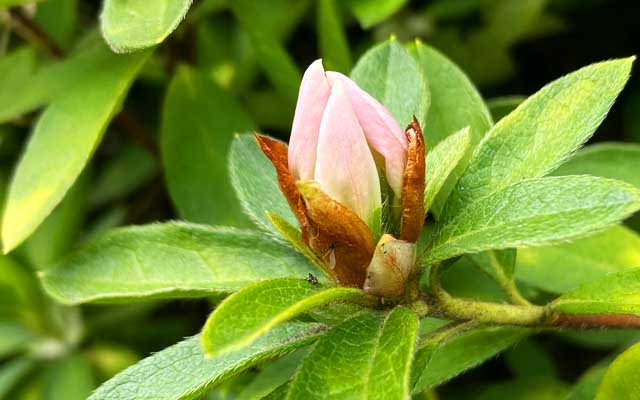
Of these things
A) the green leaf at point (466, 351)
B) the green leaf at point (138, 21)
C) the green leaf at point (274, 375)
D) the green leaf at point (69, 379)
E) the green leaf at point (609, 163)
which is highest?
the green leaf at point (138, 21)

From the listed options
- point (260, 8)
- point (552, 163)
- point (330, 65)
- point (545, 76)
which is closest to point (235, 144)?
point (330, 65)

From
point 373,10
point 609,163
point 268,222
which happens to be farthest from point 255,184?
point 609,163

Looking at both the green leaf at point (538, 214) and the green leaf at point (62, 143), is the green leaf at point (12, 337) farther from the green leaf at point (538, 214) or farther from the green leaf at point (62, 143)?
the green leaf at point (538, 214)

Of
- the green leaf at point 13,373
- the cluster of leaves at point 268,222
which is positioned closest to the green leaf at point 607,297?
the cluster of leaves at point 268,222

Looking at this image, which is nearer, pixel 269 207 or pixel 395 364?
pixel 395 364

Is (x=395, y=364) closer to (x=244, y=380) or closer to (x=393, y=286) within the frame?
(x=393, y=286)

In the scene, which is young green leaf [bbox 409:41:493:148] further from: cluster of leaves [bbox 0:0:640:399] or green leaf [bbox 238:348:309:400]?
green leaf [bbox 238:348:309:400]
